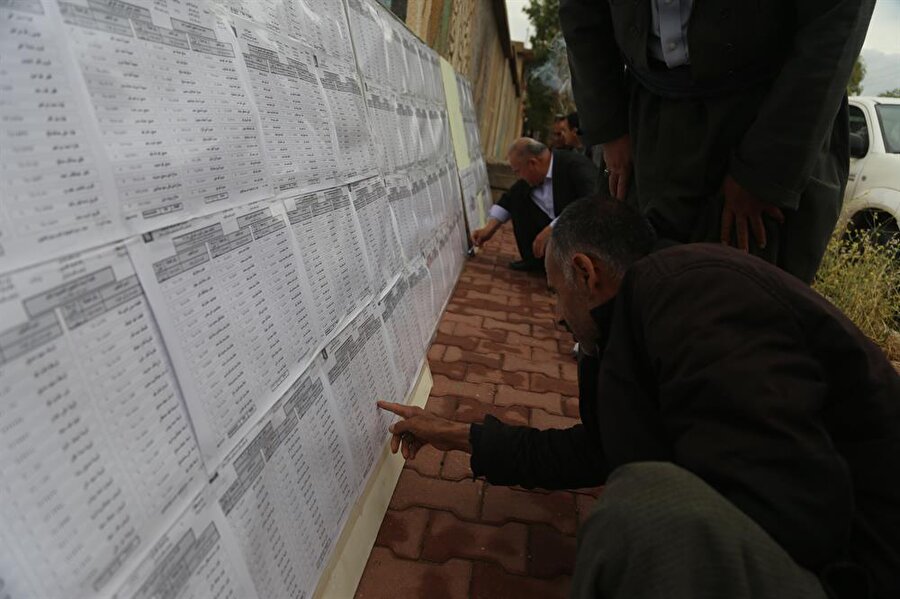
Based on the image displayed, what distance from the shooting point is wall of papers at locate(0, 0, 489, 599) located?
651 mm

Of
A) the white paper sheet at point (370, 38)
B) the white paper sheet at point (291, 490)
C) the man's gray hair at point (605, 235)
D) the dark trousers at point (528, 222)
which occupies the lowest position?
the dark trousers at point (528, 222)

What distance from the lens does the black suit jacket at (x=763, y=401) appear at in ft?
2.73

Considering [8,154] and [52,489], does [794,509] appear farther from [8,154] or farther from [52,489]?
[8,154]

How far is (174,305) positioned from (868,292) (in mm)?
4623

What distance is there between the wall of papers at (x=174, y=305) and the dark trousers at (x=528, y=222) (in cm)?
326

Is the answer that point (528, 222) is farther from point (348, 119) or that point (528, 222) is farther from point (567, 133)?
point (348, 119)

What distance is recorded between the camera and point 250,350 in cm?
104

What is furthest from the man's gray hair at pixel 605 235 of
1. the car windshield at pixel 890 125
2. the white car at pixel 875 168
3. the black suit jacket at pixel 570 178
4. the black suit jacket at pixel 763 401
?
the car windshield at pixel 890 125

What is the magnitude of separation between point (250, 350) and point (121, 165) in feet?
1.31

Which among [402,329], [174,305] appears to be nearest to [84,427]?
[174,305]

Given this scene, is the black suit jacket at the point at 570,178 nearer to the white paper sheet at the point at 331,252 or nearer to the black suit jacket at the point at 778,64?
the black suit jacket at the point at 778,64

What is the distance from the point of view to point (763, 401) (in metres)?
0.84

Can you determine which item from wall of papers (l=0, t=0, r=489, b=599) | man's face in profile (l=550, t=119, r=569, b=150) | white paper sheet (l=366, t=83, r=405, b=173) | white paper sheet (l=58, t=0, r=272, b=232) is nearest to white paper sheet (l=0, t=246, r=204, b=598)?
wall of papers (l=0, t=0, r=489, b=599)

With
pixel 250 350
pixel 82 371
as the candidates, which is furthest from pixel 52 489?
pixel 250 350
